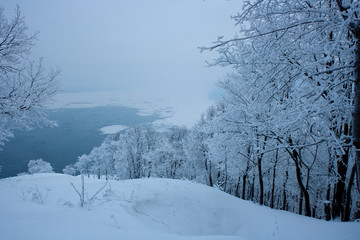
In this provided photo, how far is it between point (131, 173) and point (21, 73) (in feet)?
73.1

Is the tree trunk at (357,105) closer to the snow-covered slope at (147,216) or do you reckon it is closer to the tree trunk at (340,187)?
the snow-covered slope at (147,216)

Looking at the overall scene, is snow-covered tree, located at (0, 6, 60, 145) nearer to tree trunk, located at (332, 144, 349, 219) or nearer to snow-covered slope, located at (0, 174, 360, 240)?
snow-covered slope, located at (0, 174, 360, 240)

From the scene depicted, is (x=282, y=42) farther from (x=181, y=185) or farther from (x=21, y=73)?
(x=21, y=73)

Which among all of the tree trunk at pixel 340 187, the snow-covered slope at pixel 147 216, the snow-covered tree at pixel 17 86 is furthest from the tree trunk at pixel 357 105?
the snow-covered tree at pixel 17 86

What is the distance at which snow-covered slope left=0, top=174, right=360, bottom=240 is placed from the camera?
2.82m

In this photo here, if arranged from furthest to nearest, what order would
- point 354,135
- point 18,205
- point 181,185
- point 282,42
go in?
point 181,185 < point 282,42 < point 18,205 < point 354,135

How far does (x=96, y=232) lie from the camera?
9.27 ft

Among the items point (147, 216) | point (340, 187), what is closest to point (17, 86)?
point (147, 216)

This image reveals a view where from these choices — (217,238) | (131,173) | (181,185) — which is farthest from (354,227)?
(131,173)

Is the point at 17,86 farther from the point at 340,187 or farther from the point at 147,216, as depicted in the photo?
the point at 340,187

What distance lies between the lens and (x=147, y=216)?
5238 millimetres

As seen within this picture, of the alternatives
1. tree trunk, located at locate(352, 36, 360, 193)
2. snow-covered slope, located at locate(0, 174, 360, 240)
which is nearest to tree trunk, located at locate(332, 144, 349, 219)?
snow-covered slope, located at locate(0, 174, 360, 240)

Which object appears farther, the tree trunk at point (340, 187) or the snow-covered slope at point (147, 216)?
the tree trunk at point (340, 187)

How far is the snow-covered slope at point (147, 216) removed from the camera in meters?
2.82
